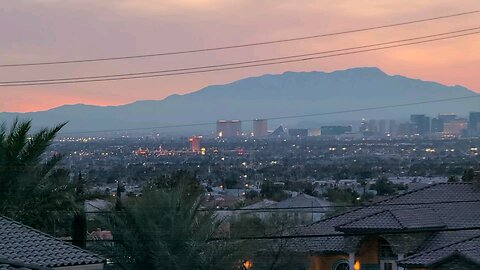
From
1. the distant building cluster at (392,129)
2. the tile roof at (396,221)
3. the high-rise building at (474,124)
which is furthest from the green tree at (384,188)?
the distant building cluster at (392,129)

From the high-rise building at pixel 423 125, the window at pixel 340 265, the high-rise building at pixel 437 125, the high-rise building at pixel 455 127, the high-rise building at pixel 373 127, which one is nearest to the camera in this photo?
the window at pixel 340 265

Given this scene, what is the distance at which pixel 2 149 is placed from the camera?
79.4 feet

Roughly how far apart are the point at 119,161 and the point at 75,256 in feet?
288

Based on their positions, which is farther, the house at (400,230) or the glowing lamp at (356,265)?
the glowing lamp at (356,265)

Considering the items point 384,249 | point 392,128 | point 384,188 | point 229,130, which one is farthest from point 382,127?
point 384,249

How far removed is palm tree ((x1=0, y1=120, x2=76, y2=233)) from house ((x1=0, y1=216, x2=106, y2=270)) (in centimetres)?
696

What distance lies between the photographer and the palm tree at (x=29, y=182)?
2352 centimetres

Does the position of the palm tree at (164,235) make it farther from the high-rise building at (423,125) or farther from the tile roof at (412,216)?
the high-rise building at (423,125)

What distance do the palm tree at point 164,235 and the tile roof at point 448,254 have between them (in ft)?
14.0

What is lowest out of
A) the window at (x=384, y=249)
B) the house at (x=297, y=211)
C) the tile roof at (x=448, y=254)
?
the house at (x=297, y=211)

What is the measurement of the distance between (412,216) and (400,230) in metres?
1.92

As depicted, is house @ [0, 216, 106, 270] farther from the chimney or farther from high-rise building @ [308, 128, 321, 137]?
high-rise building @ [308, 128, 321, 137]

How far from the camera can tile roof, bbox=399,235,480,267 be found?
21.7 meters

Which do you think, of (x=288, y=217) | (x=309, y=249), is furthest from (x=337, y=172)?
(x=309, y=249)
